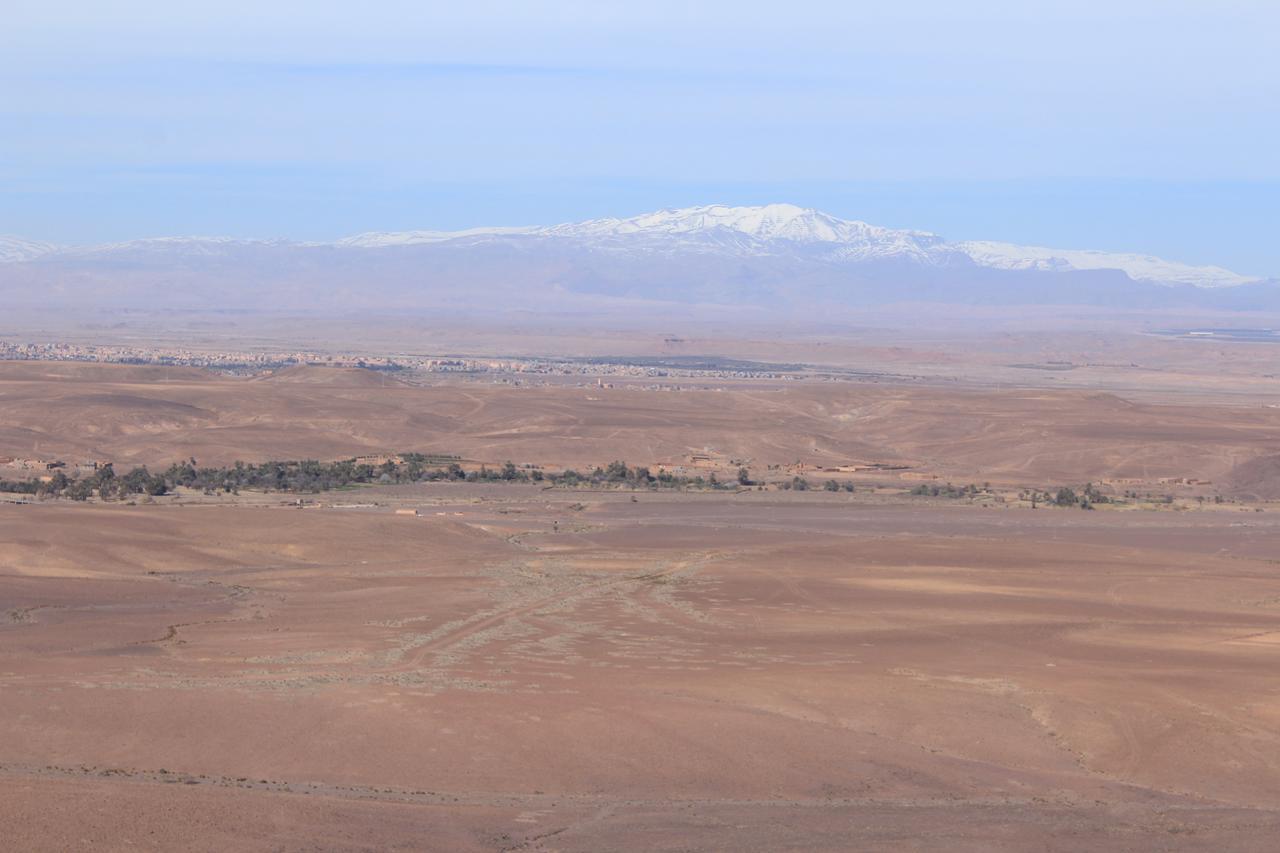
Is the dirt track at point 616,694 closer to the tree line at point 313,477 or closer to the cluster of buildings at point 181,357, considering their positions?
the tree line at point 313,477

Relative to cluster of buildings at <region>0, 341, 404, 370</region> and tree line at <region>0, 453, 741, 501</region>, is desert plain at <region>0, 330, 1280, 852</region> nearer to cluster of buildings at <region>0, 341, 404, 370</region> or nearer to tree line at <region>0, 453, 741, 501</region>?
tree line at <region>0, 453, 741, 501</region>

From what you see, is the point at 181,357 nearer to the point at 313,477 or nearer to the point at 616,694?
the point at 313,477

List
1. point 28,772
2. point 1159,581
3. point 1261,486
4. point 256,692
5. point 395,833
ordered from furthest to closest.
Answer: point 1261,486, point 1159,581, point 256,692, point 28,772, point 395,833

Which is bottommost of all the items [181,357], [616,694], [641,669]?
[641,669]

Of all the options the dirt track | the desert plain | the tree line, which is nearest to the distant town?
the tree line

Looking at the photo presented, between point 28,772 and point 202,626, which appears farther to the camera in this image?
point 202,626

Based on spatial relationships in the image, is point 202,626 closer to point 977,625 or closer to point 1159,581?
point 977,625

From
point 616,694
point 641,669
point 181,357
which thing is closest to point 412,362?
point 181,357

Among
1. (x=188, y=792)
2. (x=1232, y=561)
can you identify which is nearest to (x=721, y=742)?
(x=188, y=792)
